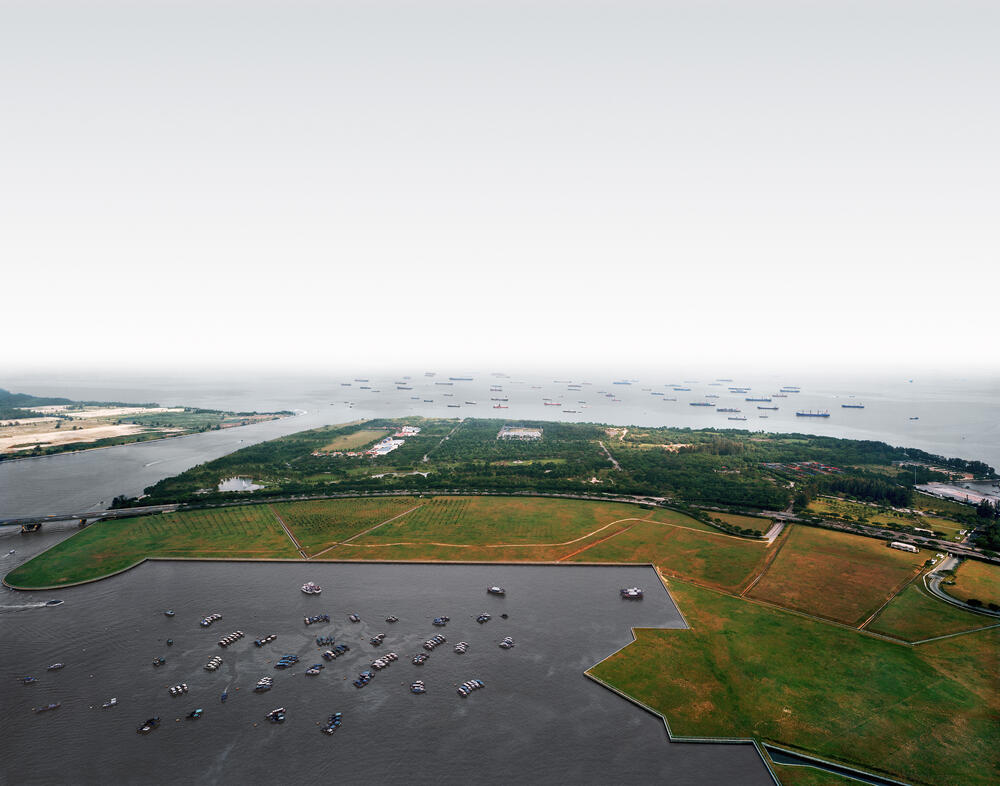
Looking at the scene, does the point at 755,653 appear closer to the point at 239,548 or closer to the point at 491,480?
the point at 491,480

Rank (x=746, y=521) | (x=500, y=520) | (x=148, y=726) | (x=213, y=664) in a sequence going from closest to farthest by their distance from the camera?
(x=148, y=726) < (x=213, y=664) < (x=746, y=521) < (x=500, y=520)

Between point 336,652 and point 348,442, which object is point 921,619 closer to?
point 336,652

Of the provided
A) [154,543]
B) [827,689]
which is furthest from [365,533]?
[827,689]

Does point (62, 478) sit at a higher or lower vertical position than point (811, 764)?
higher

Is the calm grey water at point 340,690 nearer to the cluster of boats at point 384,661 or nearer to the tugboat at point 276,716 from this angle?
the tugboat at point 276,716

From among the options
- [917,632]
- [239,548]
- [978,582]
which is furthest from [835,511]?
[239,548]

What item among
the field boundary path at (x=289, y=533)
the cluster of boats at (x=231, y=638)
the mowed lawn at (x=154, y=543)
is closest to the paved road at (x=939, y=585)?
the cluster of boats at (x=231, y=638)

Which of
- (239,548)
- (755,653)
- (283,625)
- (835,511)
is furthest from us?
(835,511)
